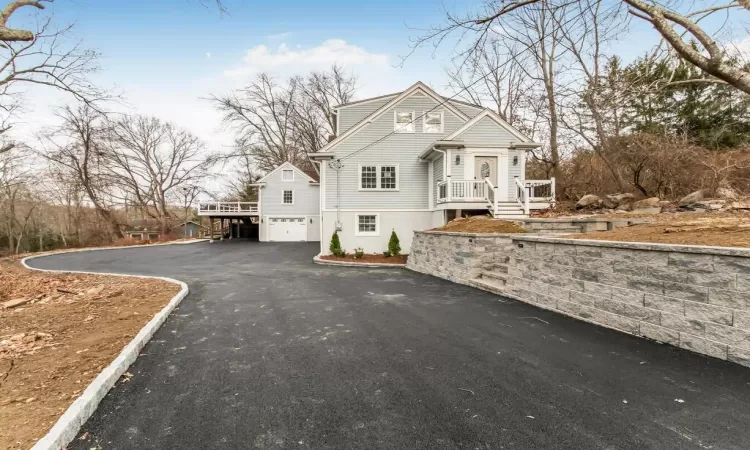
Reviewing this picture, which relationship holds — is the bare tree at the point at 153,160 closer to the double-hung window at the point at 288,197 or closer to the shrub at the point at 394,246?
the double-hung window at the point at 288,197

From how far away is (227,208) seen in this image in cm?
2752

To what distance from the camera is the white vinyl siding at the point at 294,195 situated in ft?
84.8

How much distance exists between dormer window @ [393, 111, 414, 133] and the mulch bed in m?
5.70

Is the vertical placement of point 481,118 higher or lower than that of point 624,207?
higher

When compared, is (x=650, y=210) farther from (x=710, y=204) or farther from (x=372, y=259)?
(x=372, y=259)

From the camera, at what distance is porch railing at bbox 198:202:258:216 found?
26531 millimetres

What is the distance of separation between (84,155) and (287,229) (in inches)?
712

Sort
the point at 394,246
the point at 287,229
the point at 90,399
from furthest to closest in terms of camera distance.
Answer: the point at 287,229 < the point at 394,246 < the point at 90,399

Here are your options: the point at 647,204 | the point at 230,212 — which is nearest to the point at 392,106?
the point at 647,204

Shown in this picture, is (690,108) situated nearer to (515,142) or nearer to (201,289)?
(515,142)

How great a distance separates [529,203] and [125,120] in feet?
112

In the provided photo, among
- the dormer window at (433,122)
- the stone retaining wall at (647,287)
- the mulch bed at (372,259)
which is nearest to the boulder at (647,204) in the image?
the stone retaining wall at (647,287)

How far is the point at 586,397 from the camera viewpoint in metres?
2.70

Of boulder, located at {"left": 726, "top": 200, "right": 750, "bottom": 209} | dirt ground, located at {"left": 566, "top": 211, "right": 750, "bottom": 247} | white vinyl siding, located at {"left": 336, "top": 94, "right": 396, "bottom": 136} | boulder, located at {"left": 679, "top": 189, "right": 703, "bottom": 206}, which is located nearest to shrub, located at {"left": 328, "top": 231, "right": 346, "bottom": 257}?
white vinyl siding, located at {"left": 336, "top": 94, "right": 396, "bottom": 136}
